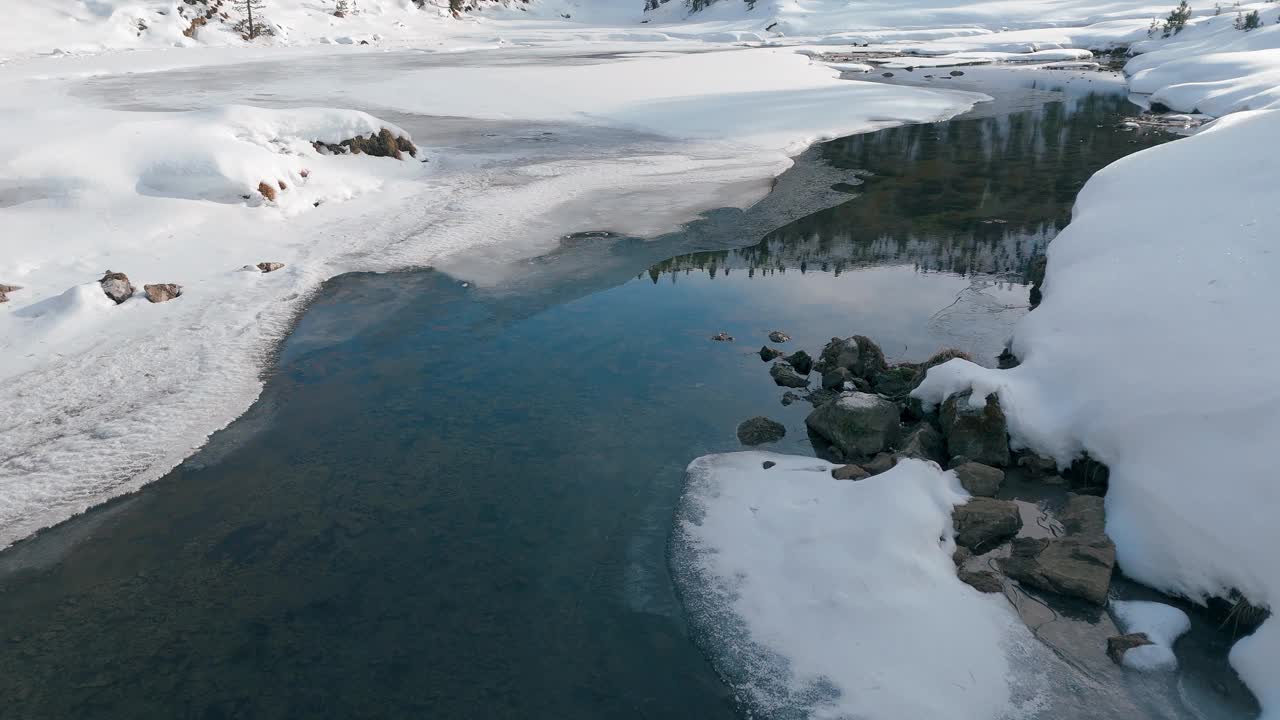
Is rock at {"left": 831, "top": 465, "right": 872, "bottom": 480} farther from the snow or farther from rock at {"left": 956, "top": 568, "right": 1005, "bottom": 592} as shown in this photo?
the snow

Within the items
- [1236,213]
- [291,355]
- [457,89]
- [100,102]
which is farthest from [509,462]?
[457,89]

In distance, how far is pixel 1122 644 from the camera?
5367 millimetres

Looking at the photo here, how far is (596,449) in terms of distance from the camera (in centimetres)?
782

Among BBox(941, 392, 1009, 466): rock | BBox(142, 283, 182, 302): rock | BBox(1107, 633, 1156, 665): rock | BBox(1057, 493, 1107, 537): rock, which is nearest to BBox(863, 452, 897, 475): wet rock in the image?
BBox(941, 392, 1009, 466): rock

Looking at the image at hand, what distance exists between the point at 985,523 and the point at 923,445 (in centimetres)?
124

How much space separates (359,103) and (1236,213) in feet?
74.9

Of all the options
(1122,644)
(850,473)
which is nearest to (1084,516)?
(1122,644)

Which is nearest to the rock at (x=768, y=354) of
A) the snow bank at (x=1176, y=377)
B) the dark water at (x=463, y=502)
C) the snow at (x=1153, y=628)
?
the dark water at (x=463, y=502)

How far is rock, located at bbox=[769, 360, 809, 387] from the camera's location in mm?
9016

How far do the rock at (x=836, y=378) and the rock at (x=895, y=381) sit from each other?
11.7 inches

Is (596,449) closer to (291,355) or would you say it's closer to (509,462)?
(509,462)

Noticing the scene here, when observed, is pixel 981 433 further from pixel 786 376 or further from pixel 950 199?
pixel 950 199

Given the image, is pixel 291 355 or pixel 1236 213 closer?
pixel 1236 213

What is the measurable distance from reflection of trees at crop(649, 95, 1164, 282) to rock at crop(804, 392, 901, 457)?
4.81 meters
